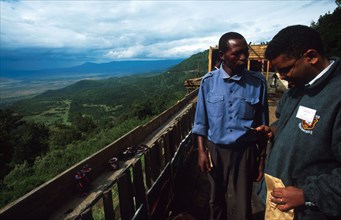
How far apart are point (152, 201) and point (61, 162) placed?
16.3m

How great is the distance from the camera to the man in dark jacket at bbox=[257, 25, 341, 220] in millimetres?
1214

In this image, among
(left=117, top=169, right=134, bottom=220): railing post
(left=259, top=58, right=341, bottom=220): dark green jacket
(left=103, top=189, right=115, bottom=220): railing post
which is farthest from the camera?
(left=117, top=169, right=134, bottom=220): railing post

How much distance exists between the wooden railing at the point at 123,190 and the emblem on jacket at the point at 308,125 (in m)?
1.48

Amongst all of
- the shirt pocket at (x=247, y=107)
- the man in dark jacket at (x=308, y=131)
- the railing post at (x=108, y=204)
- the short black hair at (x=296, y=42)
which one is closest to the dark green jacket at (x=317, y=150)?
the man in dark jacket at (x=308, y=131)

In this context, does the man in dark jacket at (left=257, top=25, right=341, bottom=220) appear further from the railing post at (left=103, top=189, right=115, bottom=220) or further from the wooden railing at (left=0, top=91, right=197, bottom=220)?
the wooden railing at (left=0, top=91, right=197, bottom=220)

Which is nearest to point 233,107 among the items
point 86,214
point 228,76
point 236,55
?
point 228,76

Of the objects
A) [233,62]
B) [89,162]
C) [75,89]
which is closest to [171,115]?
[89,162]

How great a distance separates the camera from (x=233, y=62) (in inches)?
91.5

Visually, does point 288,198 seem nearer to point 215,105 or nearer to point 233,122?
point 233,122

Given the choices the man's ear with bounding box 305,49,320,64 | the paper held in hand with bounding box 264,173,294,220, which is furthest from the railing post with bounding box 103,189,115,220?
the man's ear with bounding box 305,49,320,64

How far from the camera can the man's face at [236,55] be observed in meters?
2.29

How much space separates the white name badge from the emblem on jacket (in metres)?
0.02

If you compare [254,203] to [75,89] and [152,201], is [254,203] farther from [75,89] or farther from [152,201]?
[75,89]

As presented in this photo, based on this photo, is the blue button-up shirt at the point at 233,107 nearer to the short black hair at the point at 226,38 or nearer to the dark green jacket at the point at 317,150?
the short black hair at the point at 226,38
